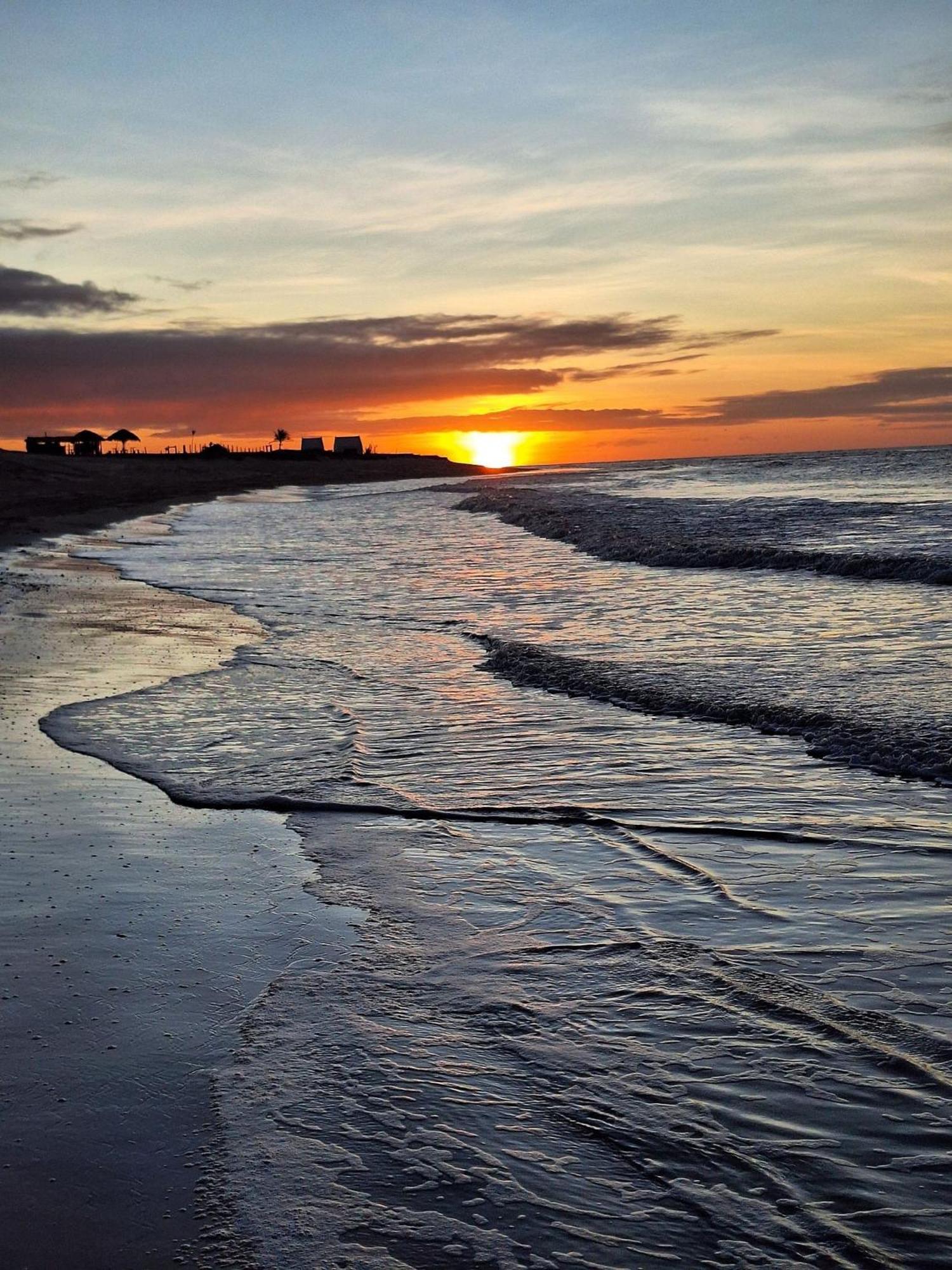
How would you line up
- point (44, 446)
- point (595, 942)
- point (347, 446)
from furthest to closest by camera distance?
point (347, 446), point (44, 446), point (595, 942)

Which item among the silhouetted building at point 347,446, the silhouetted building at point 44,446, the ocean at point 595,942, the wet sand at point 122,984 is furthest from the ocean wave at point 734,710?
the silhouetted building at point 347,446

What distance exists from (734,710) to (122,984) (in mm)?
5519

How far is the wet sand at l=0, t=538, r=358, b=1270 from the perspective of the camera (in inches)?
115

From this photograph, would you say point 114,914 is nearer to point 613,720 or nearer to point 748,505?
point 613,720

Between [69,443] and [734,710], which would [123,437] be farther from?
[734,710]

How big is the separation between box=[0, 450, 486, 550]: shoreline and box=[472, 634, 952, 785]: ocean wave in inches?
748

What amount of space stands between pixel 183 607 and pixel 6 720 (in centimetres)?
754

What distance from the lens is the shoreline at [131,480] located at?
3756 cm

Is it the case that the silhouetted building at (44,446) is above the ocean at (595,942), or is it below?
above

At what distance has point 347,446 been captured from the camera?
163 meters

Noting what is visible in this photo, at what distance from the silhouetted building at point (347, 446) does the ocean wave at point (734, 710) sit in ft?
501

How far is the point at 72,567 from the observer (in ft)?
71.5

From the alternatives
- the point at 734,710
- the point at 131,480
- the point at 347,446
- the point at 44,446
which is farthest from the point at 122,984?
the point at 347,446

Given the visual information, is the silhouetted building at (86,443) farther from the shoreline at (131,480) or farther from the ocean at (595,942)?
the ocean at (595,942)
